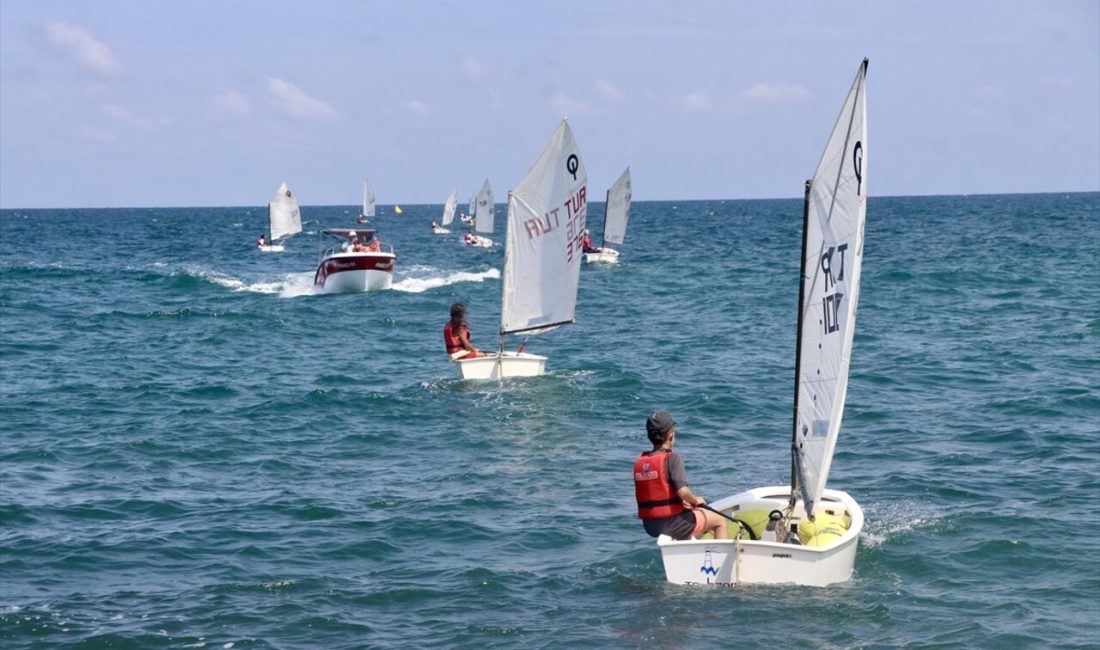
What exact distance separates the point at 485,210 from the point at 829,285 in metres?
76.5

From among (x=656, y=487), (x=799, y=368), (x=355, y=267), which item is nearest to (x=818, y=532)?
(x=799, y=368)

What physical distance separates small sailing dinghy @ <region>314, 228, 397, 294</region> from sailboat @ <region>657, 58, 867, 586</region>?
32714 millimetres

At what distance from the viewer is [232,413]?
78.4 feet

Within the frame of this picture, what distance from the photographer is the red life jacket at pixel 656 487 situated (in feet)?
40.9

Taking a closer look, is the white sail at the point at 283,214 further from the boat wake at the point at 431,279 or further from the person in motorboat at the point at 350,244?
the person in motorboat at the point at 350,244

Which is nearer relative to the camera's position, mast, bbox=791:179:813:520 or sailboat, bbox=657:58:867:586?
sailboat, bbox=657:58:867:586

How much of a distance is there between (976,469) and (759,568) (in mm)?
6791

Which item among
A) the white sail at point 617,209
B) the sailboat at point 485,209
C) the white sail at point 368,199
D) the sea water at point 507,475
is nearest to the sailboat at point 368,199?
the white sail at point 368,199

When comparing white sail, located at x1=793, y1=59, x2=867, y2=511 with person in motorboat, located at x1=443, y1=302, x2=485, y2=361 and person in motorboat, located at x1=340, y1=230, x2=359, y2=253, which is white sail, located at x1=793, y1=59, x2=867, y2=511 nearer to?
person in motorboat, located at x1=443, y1=302, x2=485, y2=361

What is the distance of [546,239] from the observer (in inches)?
1075

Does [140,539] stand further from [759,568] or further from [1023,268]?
[1023,268]

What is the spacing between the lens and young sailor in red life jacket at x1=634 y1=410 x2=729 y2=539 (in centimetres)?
1240

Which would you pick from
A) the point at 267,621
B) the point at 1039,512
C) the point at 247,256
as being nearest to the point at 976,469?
the point at 1039,512

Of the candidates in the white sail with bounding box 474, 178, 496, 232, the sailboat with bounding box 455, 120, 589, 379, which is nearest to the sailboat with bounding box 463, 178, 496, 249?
the white sail with bounding box 474, 178, 496, 232
